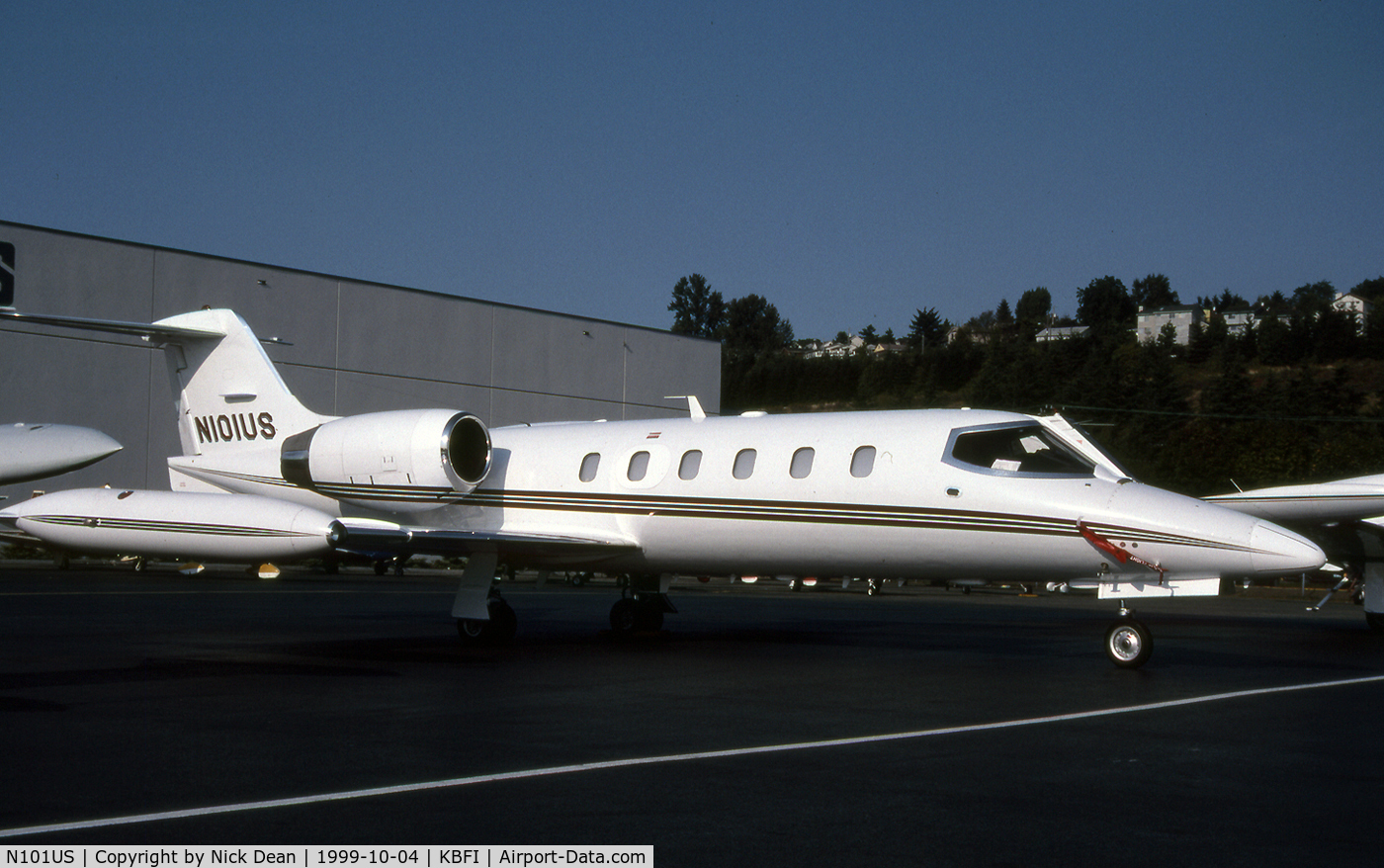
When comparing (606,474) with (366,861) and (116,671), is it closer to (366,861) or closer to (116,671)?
(116,671)

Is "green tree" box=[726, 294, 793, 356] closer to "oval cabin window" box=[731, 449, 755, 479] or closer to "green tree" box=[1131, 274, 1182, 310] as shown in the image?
"green tree" box=[1131, 274, 1182, 310]

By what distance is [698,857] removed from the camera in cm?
504

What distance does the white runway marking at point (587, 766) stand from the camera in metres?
5.55

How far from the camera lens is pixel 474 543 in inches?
558

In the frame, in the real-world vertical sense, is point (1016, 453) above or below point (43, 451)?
above

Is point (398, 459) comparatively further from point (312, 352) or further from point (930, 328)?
point (930, 328)

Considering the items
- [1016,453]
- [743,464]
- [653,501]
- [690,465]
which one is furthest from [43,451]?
[1016,453]

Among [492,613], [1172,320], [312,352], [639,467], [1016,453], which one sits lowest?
[492,613]

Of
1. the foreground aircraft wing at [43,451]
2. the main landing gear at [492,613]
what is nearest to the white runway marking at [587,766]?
the main landing gear at [492,613]

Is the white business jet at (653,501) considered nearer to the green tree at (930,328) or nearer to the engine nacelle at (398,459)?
the engine nacelle at (398,459)

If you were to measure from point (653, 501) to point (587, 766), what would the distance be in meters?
7.91

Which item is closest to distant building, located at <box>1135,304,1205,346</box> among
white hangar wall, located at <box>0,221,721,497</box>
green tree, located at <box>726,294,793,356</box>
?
green tree, located at <box>726,294,793,356</box>

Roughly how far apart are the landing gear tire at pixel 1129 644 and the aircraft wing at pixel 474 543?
552cm

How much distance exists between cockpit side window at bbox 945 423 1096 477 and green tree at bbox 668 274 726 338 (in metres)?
143
